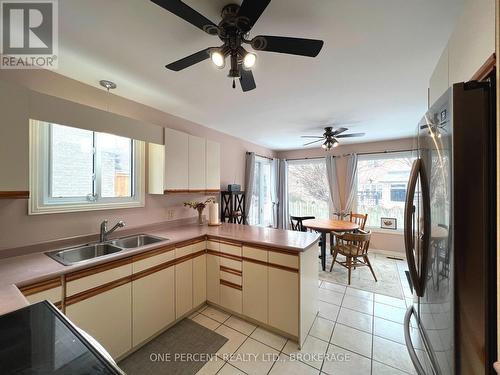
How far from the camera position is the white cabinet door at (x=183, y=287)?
2105 millimetres

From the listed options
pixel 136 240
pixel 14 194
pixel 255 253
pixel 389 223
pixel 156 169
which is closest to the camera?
pixel 14 194

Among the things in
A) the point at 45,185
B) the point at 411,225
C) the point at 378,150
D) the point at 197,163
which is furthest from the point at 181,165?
the point at 378,150

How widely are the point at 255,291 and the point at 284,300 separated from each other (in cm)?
32

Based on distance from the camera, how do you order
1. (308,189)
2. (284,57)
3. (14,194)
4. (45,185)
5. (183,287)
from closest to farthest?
(14,194) < (284,57) < (45,185) < (183,287) < (308,189)

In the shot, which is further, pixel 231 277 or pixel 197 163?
pixel 197 163

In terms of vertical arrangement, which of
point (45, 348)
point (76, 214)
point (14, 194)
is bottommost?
point (45, 348)

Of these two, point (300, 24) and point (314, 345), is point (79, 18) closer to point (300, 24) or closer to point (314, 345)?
point (300, 24)

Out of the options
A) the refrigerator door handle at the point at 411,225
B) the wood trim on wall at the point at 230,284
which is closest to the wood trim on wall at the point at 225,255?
the wood trim on wall at the point at 230,284

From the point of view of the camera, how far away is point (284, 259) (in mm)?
1869

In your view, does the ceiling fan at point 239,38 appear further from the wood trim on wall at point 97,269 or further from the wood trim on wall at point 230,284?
the wood trim on wall at point 230,284

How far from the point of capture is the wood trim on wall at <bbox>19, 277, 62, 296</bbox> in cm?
122

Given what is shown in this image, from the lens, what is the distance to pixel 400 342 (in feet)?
6.25

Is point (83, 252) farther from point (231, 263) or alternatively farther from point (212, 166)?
point (212, 166)

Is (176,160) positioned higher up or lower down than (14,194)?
higher up
